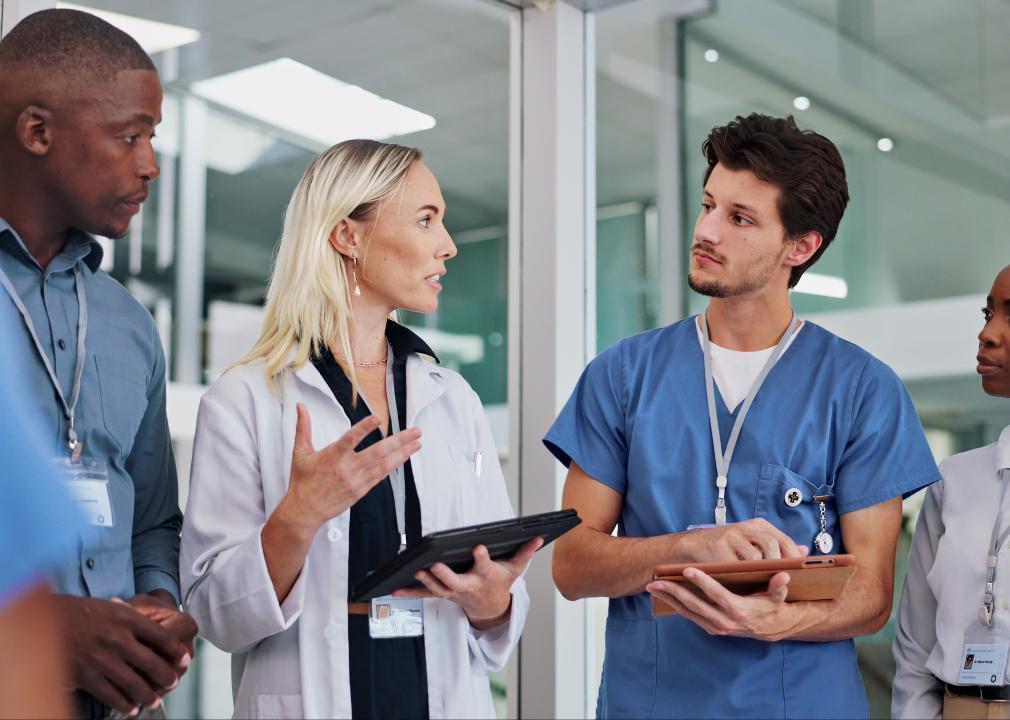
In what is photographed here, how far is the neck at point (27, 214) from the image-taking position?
6.40 ft

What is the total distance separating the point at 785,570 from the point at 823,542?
1.30ft

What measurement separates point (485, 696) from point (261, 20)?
2093 mm

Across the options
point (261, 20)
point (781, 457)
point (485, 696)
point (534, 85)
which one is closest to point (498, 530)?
point (485, 696)

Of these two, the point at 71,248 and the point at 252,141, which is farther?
the point at 252,141

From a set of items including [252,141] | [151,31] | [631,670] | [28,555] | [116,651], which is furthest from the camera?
[252,141]

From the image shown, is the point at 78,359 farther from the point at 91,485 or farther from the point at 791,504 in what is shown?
the point at 791,504

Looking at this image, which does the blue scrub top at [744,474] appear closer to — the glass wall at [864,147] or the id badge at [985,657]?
the id badge at [985,657]

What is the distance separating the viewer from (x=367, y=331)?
2.36 metres

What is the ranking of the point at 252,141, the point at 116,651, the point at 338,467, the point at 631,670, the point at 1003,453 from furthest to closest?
the point at 252,141 → the point at 1003,453 → the point at 631,670 → the point at 338,467 → the point at 116,651

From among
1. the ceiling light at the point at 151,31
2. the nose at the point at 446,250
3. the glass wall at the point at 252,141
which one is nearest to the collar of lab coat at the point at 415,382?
the nose at the point at 446,250

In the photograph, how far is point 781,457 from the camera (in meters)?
2.50

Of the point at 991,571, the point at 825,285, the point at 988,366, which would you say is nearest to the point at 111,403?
the point at 991,571

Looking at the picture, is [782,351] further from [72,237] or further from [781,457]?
[72,237]

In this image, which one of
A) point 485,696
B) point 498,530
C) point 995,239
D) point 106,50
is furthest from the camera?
point 995,239
